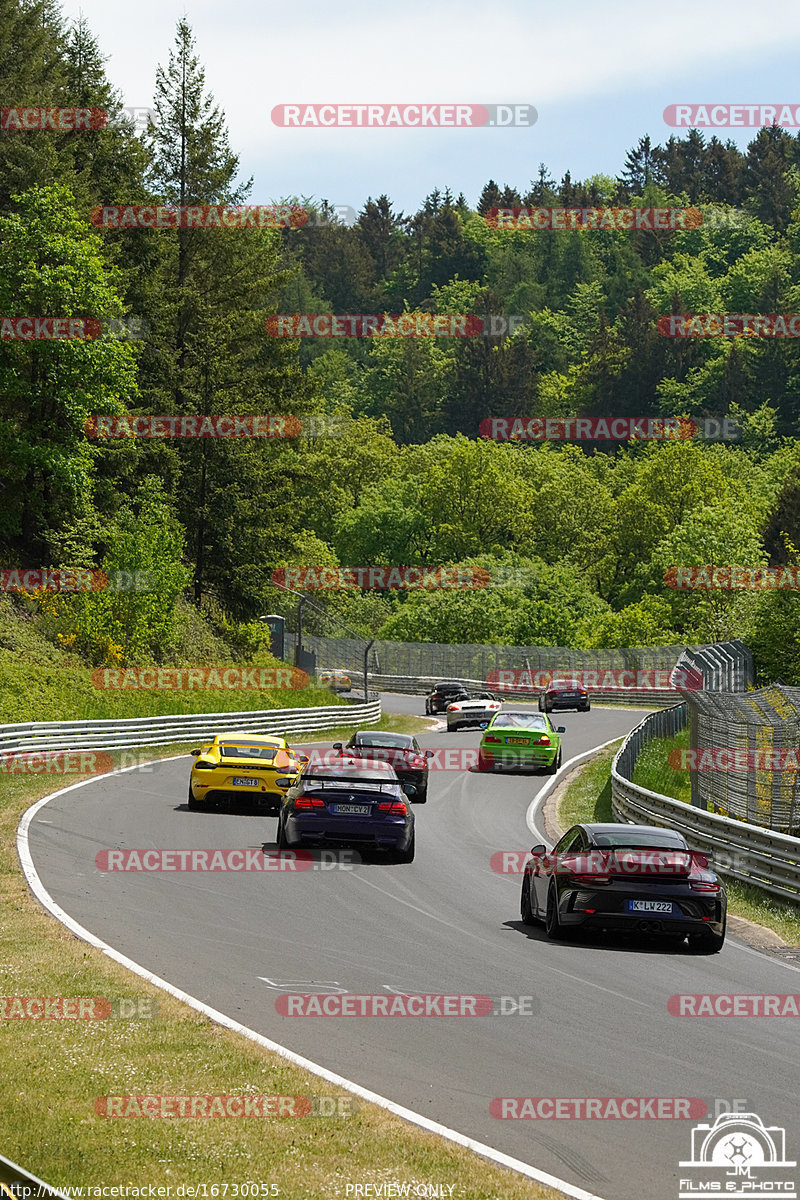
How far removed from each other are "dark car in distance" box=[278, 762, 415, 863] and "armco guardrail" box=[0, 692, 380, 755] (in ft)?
46.3

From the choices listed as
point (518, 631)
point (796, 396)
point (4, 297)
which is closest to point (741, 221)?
point (796, 396)

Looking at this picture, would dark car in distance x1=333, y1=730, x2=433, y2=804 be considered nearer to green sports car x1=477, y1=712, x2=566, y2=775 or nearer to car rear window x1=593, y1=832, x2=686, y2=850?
green sports car x1=477, y1=712, x2=566, y2=775

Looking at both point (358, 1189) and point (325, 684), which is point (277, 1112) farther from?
point (325, 684)

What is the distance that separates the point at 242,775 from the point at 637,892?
11.6 metres

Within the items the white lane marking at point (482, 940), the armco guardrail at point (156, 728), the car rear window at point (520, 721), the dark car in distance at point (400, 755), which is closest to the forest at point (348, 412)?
the armco guardrail at point (156, 728)

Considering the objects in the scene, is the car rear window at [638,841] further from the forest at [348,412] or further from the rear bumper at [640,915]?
the forest at [348,412]

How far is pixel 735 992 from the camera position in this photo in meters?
11.6

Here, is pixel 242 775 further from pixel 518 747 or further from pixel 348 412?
pixel 348 412

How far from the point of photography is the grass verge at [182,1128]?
659cm

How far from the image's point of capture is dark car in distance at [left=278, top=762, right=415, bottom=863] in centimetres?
1841

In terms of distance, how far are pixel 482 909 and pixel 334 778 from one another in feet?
11.7

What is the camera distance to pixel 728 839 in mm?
18562

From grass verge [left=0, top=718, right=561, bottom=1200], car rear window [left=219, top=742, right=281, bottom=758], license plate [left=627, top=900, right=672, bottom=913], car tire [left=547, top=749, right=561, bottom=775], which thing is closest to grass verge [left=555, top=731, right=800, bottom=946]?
car tire [left=547, top=749, right=561, bottom=775]

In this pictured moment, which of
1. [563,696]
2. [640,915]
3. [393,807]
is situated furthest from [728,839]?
[563,696]
